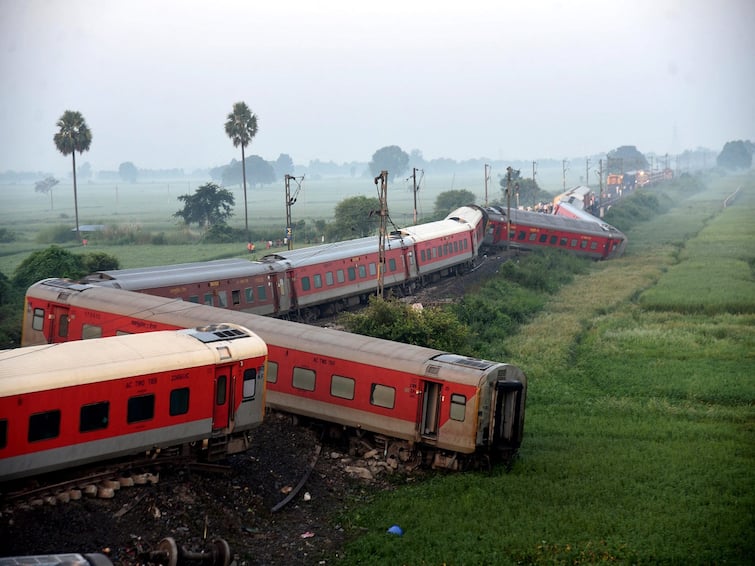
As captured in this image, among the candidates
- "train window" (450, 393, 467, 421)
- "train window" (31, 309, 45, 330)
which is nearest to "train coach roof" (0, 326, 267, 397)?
A: "train window" (450, 393, 467, 421)

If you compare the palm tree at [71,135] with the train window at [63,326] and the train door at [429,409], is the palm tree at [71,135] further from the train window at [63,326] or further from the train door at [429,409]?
the train door at [429,409]

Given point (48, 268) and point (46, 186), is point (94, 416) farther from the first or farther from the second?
point (46, 186)

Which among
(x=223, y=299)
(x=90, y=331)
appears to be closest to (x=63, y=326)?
(x=90, y=331)

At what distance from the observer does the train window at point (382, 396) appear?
20656mm

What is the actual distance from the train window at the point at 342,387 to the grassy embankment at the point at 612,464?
3.24m

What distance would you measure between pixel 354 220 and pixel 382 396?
6396 centimetres

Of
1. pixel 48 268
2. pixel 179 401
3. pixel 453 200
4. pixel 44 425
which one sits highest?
pixel 453 200

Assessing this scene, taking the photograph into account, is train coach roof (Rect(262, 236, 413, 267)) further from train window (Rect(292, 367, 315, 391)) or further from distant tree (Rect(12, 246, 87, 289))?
train window (Rect(292, 367, 315, 391))

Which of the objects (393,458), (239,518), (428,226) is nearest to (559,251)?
(428,226)

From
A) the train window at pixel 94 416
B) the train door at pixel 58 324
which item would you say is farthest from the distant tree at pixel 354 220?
the train window at pixel 94 416

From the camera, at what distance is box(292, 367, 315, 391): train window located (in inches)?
869

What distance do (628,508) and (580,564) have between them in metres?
3.31

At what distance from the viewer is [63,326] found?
27656 millimetres

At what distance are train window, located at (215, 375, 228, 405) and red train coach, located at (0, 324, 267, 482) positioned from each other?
0.07 ft
